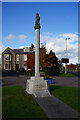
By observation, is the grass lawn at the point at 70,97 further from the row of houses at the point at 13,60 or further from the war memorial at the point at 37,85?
the row of houses at the point at 13,60

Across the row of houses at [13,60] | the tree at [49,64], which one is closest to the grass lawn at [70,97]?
the tree at [49,64]

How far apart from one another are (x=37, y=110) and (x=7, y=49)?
161 feet

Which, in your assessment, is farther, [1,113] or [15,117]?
[1,113]

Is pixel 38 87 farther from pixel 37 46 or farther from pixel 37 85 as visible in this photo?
pixel 37 46

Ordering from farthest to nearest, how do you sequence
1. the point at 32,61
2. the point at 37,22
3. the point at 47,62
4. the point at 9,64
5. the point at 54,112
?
the point at 9,64 → the point at 32,61 → the point at 47,62 → the point at 37,22 → the point at 54,112

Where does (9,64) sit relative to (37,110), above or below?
above

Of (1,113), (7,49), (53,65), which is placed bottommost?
(1,113)

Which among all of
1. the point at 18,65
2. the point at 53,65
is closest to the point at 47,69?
the point at 53,65

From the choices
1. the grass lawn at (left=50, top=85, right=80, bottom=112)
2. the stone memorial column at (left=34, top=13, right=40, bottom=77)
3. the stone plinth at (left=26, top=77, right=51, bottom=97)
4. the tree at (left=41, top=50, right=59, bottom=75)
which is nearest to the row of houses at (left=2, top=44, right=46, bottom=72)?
the tree at (left=41, top=50, right=59, bottom=75)

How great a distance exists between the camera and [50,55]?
119 ft

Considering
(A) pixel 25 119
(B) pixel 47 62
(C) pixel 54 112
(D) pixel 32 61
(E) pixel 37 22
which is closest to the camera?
(A) pixel 25 119

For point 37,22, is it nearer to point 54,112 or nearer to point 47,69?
point 54,112

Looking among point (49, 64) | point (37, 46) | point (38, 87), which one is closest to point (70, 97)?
point (38, 87)

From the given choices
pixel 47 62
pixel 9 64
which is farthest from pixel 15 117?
pixel 9 64
